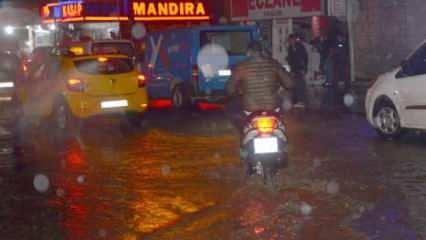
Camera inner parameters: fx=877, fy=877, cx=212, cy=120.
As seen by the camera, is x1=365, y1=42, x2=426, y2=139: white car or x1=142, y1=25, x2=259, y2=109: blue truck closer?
x1=365, y1=42, x2=426, y2=139: white car

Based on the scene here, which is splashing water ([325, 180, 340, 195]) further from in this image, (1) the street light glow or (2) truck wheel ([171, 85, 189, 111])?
(1) the street light glow

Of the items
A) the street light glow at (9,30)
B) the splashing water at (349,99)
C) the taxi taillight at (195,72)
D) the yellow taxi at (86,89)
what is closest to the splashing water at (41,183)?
the yellow taxi at (86,89)

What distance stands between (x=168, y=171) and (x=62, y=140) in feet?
14.7

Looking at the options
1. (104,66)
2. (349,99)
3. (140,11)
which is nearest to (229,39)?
(349,99)

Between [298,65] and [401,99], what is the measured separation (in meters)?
7.55

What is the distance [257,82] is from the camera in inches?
397

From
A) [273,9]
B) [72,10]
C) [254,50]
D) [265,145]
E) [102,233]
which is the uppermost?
[72,10]

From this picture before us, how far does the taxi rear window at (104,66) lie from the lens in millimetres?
16438

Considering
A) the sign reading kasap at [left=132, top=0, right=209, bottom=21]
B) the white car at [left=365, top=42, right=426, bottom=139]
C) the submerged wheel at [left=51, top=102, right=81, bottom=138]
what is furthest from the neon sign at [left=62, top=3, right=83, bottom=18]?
the white car at [left=365, top=42, right=426, bottom=139]

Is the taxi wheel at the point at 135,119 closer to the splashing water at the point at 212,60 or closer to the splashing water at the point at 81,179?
the splashing water at the point at 212,60

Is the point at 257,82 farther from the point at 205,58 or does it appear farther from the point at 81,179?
the point at 205,58

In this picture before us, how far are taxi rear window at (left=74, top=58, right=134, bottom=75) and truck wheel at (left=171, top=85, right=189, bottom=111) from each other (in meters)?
4.09

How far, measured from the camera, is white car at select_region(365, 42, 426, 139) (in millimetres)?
13172

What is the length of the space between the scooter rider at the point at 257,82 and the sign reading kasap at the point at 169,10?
21683 millimetres
